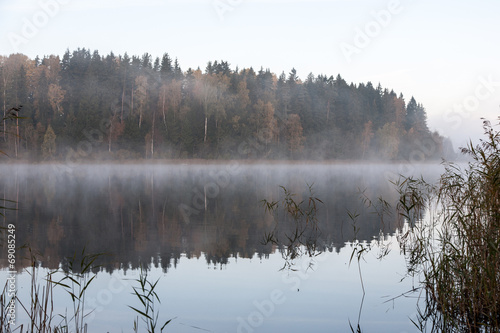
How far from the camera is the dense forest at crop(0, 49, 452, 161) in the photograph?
8050cm

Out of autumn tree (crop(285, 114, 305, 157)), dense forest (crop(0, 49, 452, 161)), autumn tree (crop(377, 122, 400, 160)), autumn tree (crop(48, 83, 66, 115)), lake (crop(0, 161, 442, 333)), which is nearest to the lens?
lake (crop(0, 161, 442, 333))

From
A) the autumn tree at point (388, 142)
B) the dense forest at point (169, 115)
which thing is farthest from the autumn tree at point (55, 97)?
the autumn tree at point (388, 142)

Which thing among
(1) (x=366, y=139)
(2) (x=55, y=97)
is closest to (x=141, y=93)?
(2) (x=55, y=97)

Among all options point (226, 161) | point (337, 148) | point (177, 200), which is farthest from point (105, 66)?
point (177, 200)

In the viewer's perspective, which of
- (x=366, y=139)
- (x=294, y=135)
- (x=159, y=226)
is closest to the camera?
(x=159, y=226)

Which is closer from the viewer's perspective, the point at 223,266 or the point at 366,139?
the point at 223,266

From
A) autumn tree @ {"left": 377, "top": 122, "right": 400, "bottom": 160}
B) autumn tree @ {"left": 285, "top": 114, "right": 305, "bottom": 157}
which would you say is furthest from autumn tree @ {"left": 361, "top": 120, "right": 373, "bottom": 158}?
autumn tree @ {"left": 285, "top": 114, "right": 305, "bottom": 157}

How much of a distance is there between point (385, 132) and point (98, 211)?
8843cm

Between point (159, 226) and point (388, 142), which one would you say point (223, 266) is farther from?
point (388, 142)

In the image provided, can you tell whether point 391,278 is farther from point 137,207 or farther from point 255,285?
point 137,207

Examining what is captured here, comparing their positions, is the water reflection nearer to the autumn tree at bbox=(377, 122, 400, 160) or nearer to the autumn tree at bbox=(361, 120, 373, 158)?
the autumn tree at bbox=(377, 122, 400, 160)

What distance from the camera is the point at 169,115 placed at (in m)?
86.8

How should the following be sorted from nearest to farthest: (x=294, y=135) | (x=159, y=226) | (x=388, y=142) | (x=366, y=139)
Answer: (x=159, y=226) → (x=294, y=135) → (x=388, y=142) → (x=366, y=139)

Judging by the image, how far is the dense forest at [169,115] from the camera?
80500 millimetres
